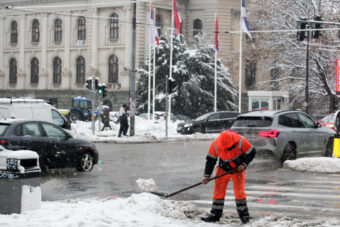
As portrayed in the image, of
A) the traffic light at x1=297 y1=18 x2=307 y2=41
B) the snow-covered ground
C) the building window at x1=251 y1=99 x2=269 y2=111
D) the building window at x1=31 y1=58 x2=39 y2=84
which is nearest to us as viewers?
the traffic light at x1=297 y1=18 x2=307 y2=41

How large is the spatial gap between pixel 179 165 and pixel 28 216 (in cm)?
1013

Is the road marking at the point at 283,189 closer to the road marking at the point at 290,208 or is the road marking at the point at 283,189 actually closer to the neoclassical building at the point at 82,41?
the road marking at the point at 290,208

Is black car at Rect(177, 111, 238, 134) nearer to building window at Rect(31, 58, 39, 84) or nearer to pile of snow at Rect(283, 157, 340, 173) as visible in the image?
pile of snow at Rect(283, 157, 340, 173)

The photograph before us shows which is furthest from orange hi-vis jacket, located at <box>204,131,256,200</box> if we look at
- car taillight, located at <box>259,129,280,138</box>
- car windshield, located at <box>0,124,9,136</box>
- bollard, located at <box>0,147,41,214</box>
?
car taillight, located at <box>259,129,280,138</box>

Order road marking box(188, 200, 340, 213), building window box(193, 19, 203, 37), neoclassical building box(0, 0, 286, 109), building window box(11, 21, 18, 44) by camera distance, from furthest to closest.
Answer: building window box(11, 21, 18, 44), building window box(193, 19, 203, 37), neoclassical building box(0, 0, 286, 109), road marking box(188, 200, 340, 213)

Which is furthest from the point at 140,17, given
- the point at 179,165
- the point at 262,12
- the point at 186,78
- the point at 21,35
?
the point at 179,165

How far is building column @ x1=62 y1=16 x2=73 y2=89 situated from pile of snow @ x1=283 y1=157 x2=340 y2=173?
172 ft

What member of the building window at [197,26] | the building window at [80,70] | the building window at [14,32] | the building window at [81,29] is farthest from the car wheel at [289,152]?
the building window at [14,32]

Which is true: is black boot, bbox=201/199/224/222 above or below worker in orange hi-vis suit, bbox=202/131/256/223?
Result: below

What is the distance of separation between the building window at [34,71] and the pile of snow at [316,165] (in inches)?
Result: 2240

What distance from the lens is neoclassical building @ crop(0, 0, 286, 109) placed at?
63.9 meters

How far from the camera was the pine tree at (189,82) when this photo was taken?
56500mm

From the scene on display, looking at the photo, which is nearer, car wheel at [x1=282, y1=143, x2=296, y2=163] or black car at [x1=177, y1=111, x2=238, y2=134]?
car wheel at [x1=282, y1=143, x2=296, y2=163]

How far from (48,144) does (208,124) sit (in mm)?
22525
